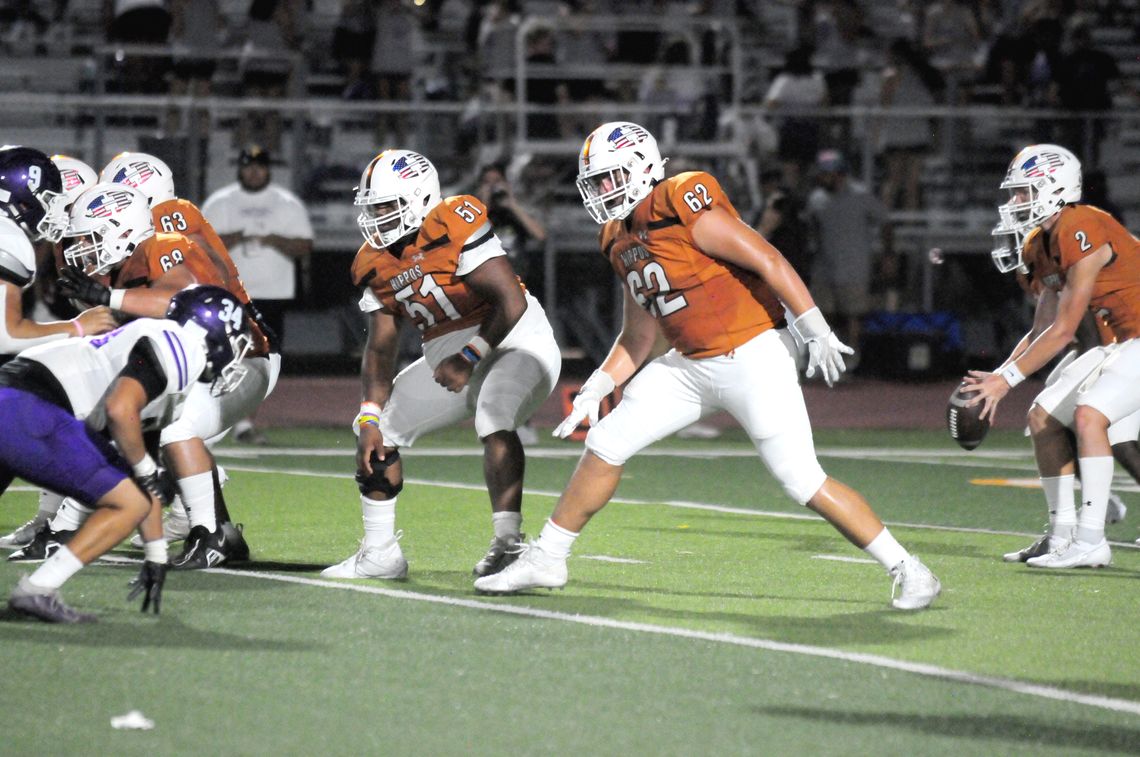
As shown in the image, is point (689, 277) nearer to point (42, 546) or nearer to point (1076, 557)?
point (1076, 557)

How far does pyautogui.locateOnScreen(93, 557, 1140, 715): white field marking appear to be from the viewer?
5.20 m

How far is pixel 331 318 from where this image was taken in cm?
1773

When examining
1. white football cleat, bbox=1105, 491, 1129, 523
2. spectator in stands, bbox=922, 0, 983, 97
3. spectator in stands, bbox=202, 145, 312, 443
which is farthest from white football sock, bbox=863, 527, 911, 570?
spectator in stands, bbox=922, 0, 983, 97

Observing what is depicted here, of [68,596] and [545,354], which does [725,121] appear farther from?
[68,596]

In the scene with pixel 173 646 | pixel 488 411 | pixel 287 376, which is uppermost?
pixel 488 411

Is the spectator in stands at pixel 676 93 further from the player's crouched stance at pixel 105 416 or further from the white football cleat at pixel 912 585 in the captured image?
the player's crouched stance at pixel 105 416

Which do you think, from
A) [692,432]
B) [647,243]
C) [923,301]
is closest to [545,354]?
[647,243]

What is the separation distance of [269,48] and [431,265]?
36.7 ft

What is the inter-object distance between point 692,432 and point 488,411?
6.54 m

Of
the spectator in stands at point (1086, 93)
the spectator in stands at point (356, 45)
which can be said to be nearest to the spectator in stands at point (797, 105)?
the spectator in stands at point (1086, 93)

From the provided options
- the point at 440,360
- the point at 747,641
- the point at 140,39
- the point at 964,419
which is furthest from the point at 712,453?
the point at 140,39

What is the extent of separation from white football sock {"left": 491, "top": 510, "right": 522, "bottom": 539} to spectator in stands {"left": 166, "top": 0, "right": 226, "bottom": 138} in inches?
424

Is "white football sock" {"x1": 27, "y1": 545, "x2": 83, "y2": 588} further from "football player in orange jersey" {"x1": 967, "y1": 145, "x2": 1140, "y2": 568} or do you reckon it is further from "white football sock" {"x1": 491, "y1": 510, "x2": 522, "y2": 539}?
"football player in orange jersey" {"x1": 967, "y1": 145, "x2": 1140, "y2": 568}

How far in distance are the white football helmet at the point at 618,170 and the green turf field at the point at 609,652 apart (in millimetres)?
1516
